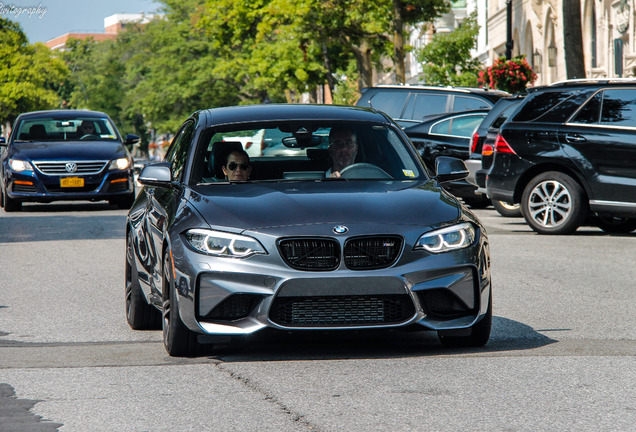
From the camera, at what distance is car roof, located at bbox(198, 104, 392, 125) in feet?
25.8

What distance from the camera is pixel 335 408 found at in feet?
18.1

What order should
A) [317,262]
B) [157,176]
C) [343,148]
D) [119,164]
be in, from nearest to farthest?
1. [317,262]
2. [157,176]
3. [343,148]
4. [119,164]

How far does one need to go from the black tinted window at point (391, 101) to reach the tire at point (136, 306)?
14.6m

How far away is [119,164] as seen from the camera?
20859 millimetres

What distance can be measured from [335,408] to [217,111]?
3192 millimetres

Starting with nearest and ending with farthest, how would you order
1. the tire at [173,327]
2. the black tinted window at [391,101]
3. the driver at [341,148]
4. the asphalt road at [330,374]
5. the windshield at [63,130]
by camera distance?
the asphalt road at [330,374]
the tire at [173,327]
the driver at [341,148]
the windshield at [63,130]
the black tinted window at [391,101]

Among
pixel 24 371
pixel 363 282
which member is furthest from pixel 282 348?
pixel 24 371

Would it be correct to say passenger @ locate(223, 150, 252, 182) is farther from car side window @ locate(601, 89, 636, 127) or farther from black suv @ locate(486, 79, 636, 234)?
car side window @ locate(601, 89, 636, 127)

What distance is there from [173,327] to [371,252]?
1.19 m

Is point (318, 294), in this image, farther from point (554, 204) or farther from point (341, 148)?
point (554, 204)

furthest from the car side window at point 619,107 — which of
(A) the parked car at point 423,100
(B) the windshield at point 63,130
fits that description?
(B) the windshield at point 63,130

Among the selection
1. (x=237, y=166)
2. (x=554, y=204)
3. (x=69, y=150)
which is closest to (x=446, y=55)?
(x=69, y=150)

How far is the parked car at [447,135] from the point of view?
20.6 meters

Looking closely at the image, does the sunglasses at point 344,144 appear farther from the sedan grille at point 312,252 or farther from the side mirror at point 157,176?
the sedan grille at point 312,252
